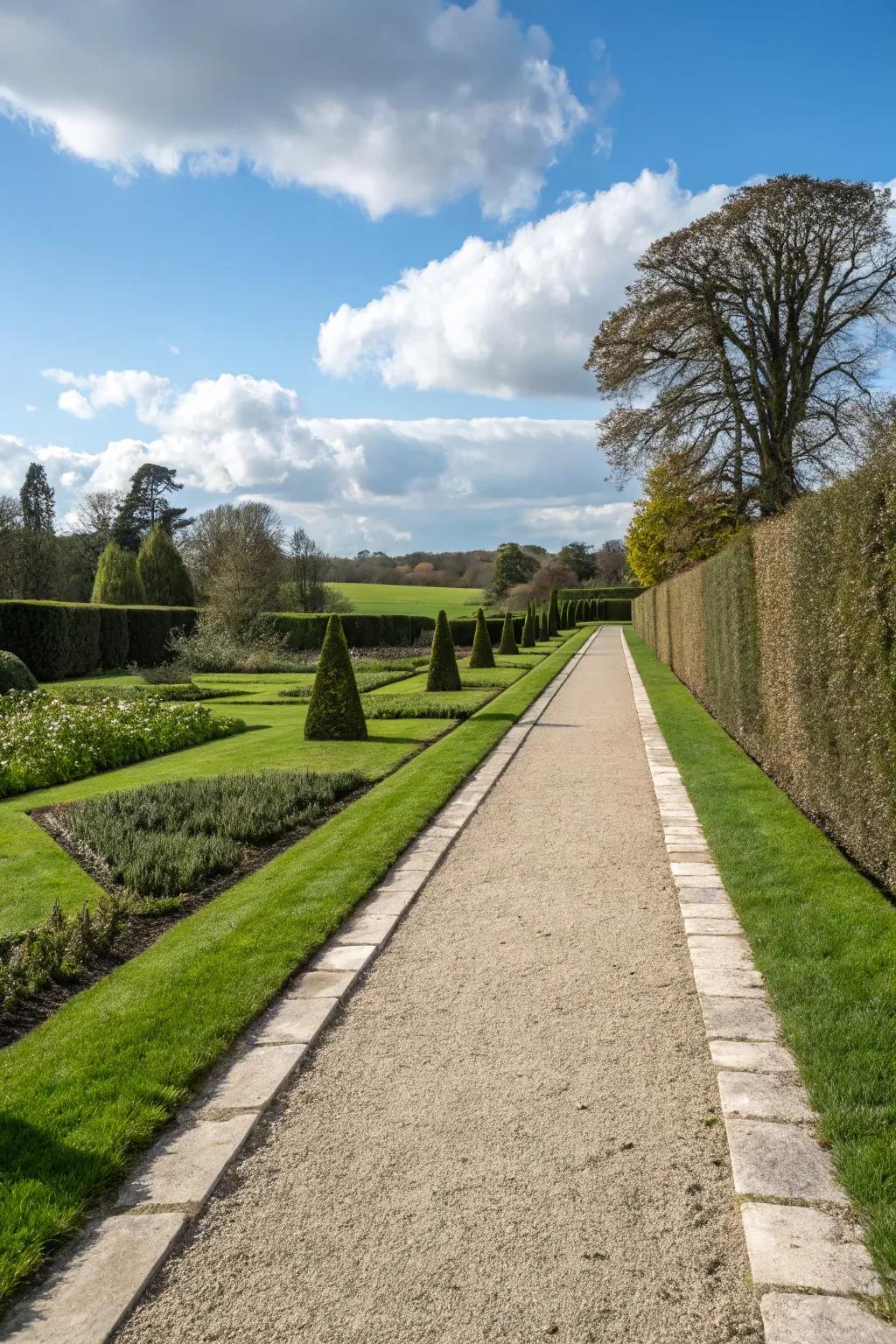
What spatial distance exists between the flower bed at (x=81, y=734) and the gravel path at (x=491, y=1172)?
268 inches

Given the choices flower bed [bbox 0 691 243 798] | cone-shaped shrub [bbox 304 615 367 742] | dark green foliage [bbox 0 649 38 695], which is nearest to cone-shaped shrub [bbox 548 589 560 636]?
dark green foliage [bbox 0 649 38 695]

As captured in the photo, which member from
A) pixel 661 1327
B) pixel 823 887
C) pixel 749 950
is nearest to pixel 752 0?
pixel 823 887

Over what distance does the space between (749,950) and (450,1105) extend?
2.08m

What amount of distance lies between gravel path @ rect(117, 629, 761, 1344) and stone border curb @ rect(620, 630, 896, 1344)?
7 centimetres

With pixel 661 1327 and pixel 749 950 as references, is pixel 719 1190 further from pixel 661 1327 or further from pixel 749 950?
pixel 749 950

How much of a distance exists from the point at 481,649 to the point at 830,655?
1975cm

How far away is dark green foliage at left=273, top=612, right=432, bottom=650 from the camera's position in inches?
1371

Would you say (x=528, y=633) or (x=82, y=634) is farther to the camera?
(x=528, y=633)

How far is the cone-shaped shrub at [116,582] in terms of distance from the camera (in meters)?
34.5

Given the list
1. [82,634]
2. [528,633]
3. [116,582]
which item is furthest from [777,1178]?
[528,633]

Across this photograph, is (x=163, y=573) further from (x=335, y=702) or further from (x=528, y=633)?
(x=335, y=702)

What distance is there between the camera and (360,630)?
127ft

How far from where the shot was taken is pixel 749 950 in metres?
4.68

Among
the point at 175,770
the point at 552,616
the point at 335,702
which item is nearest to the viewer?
the point at 175,770
